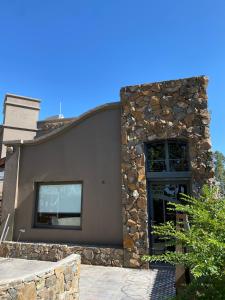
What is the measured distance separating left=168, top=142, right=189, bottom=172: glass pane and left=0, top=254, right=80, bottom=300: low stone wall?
4826mm

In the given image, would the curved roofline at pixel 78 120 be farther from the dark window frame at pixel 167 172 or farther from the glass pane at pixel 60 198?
the dark window frame at pixel 167 172

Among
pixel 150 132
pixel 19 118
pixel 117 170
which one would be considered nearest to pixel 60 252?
pixel 117 170

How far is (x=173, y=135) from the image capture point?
28.5 feet

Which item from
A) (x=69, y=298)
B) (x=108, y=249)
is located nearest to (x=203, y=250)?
(x=69, y=298)

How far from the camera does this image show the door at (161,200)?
8.48m

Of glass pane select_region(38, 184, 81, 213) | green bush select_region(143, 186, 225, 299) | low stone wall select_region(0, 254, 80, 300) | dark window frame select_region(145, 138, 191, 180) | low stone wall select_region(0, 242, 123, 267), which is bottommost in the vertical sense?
low stone wall select_region(0, 242, 123, 267)

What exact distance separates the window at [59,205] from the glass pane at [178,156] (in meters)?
3.48

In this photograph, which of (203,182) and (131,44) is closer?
(203,182)

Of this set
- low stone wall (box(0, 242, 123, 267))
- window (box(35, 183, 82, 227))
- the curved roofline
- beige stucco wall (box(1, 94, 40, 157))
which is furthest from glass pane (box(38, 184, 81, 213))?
beige stucco wall (box(1, 94, 40, 157))

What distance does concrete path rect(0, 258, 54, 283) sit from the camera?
761 cm

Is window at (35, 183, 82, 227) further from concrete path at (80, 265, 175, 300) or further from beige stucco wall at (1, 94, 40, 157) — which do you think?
beige stucco wall at (1, 94, 40, 157)

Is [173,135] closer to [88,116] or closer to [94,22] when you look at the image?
[88,116]

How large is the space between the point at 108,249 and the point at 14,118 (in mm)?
10915

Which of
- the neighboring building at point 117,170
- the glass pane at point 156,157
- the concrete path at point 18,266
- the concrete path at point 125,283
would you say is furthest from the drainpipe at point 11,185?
the glass pane at point 156,157
